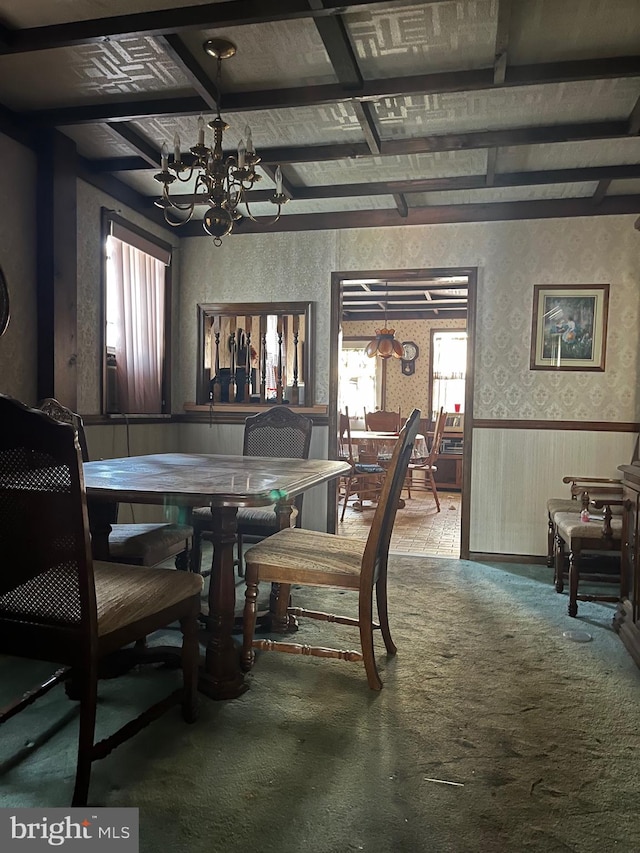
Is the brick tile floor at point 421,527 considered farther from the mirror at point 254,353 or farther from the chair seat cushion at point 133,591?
the chair seat cushion at point 133,591

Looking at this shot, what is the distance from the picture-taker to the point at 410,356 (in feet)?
30.9

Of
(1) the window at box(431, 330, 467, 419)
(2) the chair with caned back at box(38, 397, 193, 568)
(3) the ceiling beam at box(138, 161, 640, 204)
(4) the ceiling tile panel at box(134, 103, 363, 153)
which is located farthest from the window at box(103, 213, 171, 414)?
(1) the window at box(431, 330, 467, 419)

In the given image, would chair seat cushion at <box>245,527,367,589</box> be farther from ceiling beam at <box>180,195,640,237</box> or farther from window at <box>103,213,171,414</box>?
ceiling beam at <box>180,195,640,237</box>

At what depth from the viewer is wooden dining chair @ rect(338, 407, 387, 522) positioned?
624 centimetres

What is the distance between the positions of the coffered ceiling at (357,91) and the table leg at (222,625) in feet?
5.98

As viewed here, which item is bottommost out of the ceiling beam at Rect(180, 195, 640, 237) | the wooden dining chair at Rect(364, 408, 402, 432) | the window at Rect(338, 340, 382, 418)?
the wooden dining chair at Rect(364, 408, 402, 432)

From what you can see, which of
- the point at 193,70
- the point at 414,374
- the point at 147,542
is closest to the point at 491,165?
the point at 193,70

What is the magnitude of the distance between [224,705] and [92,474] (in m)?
0.98

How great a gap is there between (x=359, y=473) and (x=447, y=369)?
3.63m

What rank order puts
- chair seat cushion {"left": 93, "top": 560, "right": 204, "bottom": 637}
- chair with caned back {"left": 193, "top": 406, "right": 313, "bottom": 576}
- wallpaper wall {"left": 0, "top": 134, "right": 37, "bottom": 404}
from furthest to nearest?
chair with caned back {"left": 193, "top": 406, "right": 313, "bottom": 576} < wallpaper wall {"left": 0, "top": 134, "right": 37, "bottom": 404} < chair seat cushion {"left": 93, "top": 560, "right": 204, "bottom": 637}

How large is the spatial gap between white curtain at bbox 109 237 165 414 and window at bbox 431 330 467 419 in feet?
17.9

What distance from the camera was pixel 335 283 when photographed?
461cm

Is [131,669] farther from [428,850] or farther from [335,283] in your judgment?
[335,283]

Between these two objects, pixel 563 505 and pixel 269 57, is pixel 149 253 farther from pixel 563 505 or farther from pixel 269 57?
pixel 563 505
